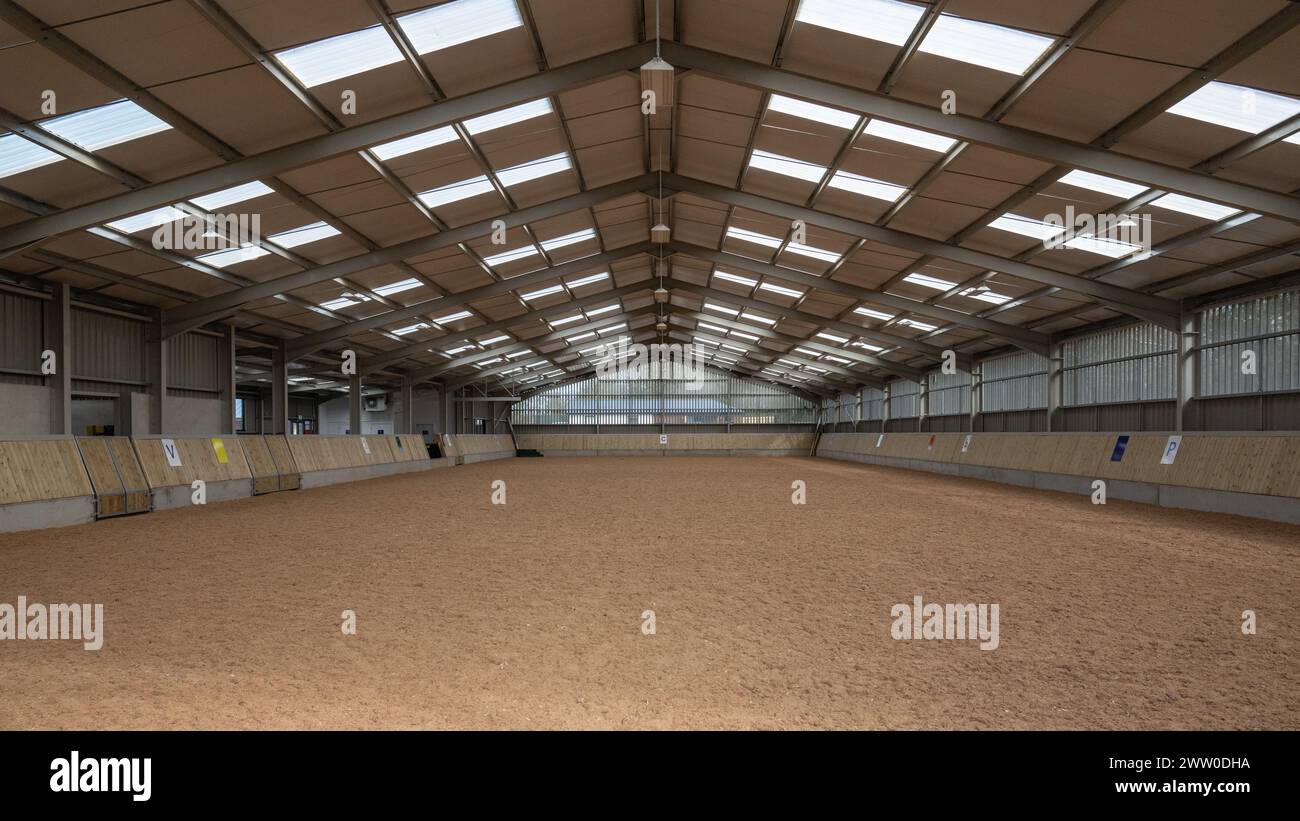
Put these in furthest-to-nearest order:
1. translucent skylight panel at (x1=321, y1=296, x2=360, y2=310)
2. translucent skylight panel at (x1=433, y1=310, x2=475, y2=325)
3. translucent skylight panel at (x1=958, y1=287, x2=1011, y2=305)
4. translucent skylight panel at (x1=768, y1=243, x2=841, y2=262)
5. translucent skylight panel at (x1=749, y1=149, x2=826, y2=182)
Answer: translucent skylight panel at (x1=433, y1=310, x2=475, y2=325) → translucent skylight panel at (x1=321, y1=296, x2=360, y2=310) → translucent skylight panel at (x1=958, y1=287, x2=1011, y2=305) → translucent skylight panel at (x1=768, y1=243, x2=841, y2=262) → translucent skylight panel at (x1=749, y1=149, x2=826, y2=182)

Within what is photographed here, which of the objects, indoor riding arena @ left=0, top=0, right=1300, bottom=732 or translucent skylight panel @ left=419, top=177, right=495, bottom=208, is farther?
translucent skylight panel @ left=419, top=177, right=495, bottom=208

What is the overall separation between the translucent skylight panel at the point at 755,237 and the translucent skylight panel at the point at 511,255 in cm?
634

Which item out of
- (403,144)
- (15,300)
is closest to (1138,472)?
(403,144)

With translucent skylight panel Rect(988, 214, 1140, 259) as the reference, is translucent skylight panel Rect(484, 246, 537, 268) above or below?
above

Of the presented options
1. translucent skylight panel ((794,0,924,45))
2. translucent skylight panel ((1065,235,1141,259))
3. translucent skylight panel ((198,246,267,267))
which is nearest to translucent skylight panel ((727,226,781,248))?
translucent skylight panel ((1065,235,1141,259))

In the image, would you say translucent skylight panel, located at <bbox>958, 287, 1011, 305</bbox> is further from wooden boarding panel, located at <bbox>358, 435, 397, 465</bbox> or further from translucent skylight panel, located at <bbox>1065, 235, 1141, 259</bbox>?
wooden boarding panel, located at <bbox>358, 435, 397, 465</bbox>

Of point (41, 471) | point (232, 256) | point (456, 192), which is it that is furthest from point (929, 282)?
point (41, 471)

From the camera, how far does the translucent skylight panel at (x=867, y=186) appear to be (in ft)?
51.4

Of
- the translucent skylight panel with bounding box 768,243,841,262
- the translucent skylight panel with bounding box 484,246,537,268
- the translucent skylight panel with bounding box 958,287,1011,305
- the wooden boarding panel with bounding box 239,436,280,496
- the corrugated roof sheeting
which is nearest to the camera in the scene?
the corrugated roof sheeting

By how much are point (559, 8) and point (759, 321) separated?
2542 centimetres

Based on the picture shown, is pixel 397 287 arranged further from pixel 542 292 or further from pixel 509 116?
pixel 509 116

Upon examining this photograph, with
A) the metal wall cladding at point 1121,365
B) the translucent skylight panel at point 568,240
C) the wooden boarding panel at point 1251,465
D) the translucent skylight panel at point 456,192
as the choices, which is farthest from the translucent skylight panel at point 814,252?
the wooden boarding panel at point 1251,465

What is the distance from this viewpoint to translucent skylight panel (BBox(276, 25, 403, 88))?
10031 mm

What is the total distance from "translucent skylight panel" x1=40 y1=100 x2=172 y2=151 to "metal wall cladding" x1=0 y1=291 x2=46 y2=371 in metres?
7.74
